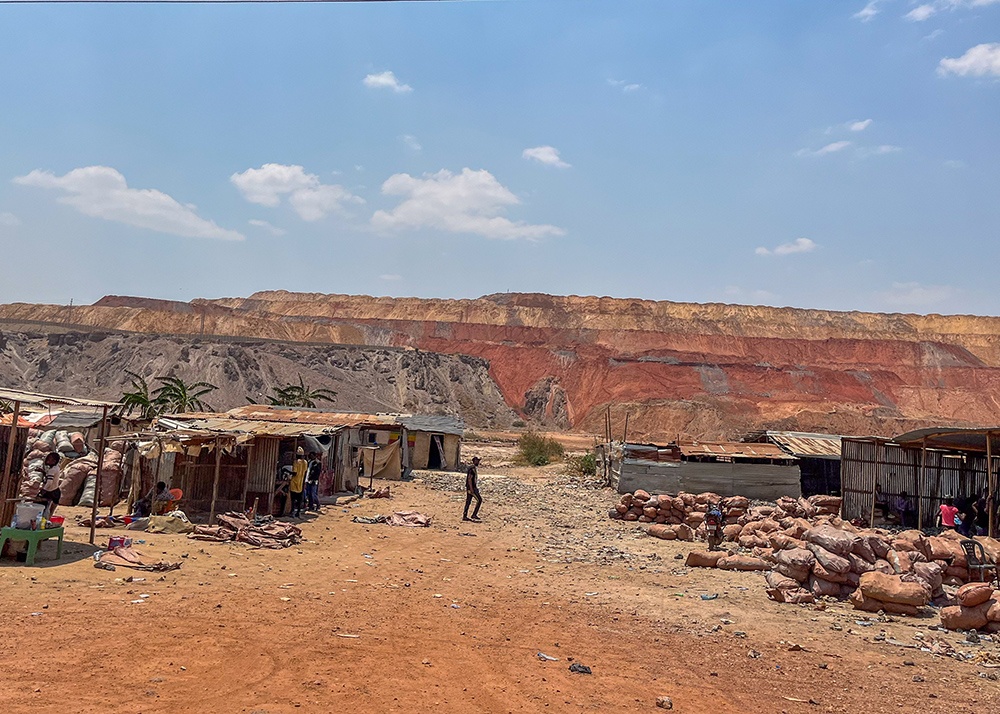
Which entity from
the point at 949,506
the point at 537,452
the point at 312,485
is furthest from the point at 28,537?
the point at 537,452

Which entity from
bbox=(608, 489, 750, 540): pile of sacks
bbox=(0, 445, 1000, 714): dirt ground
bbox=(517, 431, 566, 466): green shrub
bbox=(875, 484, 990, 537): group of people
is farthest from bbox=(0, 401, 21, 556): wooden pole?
bbox=(517, 431, 566, 466): green shrub

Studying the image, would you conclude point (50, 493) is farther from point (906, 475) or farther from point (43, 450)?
point (906, 475)

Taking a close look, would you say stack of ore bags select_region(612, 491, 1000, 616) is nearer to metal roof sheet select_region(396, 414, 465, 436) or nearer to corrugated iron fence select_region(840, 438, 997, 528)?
corrugated iron fence select_region(840, 438, 997, 528)

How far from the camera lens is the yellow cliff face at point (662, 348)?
69.1 meters

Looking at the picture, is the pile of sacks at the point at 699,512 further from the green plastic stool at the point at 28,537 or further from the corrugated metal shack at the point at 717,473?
→ the green plastic stool at the point at 28,537

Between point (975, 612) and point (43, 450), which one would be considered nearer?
point (975, 612)

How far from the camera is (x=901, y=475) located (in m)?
18.5

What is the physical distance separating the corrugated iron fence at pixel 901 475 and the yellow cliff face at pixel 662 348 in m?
39.1

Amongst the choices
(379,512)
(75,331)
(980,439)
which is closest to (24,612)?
(379,512)

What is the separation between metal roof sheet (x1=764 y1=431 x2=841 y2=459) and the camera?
22.5 meters

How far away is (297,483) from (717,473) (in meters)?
11.7

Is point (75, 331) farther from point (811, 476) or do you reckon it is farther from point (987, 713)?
point (987, 713)

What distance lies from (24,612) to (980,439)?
1847 centimetres

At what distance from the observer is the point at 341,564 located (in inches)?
468
